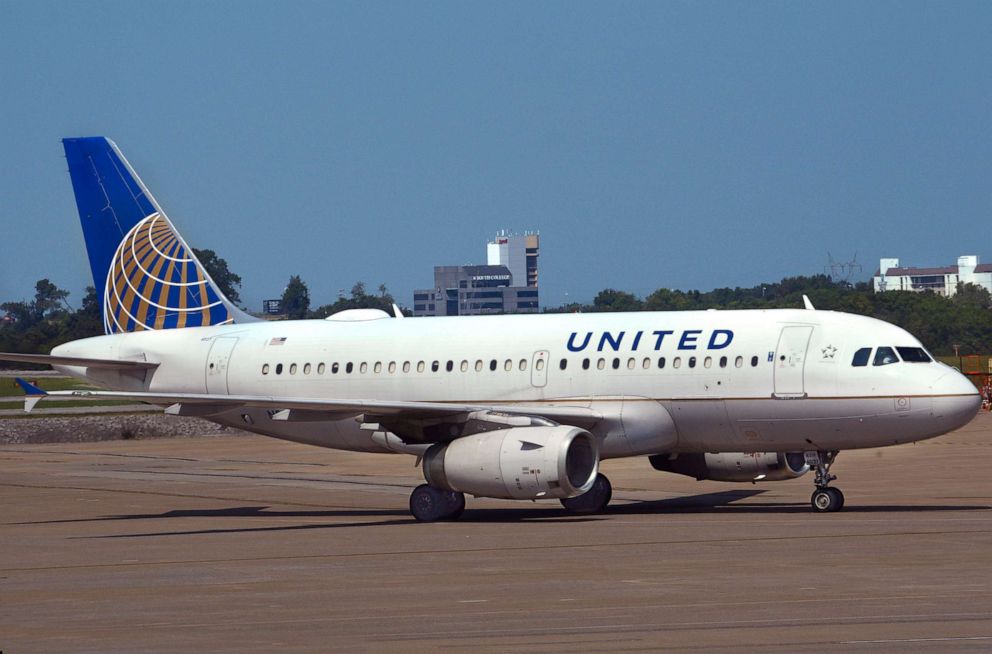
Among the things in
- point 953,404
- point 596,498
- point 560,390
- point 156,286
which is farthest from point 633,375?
point 156,286

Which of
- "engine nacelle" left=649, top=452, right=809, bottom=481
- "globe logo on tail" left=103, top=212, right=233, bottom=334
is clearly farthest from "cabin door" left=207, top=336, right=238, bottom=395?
"engine nacelle" left=649, top=452, right=809, bottom=481

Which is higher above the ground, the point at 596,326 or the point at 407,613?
the point at 596,326

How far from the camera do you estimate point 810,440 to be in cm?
2692

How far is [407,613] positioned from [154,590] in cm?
Answer: 395

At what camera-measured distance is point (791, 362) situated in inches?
1056

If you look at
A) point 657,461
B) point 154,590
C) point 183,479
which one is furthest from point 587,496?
point 183,479

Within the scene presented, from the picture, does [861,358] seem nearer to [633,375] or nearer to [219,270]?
[633,375]

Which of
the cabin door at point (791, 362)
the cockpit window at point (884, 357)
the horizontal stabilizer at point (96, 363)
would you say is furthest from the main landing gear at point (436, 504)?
the horizontal stabilizer at point (96, 363)

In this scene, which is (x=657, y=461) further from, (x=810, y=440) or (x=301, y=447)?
(x=301, y=447)

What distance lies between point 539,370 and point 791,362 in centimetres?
481

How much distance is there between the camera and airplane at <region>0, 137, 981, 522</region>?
86.2 feet

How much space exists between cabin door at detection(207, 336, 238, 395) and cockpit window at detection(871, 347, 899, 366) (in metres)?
13.7

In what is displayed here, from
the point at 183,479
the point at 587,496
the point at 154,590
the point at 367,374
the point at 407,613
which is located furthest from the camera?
the point at 183,479

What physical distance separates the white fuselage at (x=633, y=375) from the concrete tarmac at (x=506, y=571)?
5.06ft
